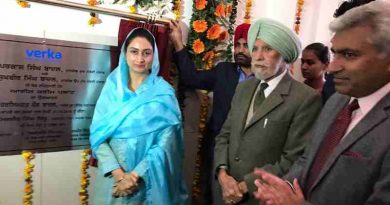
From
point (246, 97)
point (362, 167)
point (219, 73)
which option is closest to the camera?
point (362, 167)

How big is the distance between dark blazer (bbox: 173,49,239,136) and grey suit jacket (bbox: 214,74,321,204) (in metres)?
0.51

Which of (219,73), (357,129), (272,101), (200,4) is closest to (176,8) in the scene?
(200,4)

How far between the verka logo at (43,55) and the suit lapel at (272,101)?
115cm

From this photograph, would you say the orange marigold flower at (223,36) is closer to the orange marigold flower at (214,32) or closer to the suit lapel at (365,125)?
the orange marigold flower at (214,32)

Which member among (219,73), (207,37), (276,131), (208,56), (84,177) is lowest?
(84,177)

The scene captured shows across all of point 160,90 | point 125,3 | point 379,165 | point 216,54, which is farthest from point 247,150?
point 125,3

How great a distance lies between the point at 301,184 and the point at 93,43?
1.45m

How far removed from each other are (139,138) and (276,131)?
27.9 inches

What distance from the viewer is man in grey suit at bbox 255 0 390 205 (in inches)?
38.0

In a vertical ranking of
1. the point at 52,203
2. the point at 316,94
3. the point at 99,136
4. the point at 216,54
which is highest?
the point at 216,54

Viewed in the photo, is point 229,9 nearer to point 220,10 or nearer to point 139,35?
point 220,10

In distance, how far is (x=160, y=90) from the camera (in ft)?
6.03

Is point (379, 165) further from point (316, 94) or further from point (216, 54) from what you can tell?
point (216, 54)

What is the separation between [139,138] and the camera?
175 centimetres
